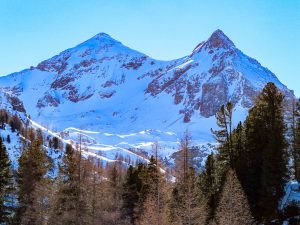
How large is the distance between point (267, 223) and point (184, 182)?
8137mm

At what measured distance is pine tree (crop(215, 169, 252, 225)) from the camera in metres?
42.0

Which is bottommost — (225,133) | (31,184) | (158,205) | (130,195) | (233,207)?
(233,207)

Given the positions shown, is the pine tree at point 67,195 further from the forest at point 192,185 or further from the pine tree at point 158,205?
the pine tree at point 158,205

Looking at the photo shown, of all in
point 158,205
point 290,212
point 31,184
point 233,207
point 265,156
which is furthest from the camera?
point 31,184

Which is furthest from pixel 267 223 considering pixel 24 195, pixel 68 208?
pixel 24 195

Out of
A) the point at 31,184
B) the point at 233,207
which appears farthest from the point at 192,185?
the point at 31,184

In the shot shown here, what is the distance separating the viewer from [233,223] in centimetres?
4188

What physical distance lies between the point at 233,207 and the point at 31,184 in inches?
743

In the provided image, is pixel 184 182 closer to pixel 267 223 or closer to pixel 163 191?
pixel 163 191

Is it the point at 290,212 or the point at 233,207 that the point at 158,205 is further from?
the point at 290,212

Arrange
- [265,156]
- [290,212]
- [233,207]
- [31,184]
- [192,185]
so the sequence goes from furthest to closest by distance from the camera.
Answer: [192,185], [31,184], [265,156], [290,212], [233,207]

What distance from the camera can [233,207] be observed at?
140 ft

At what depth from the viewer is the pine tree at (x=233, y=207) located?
42.0 m

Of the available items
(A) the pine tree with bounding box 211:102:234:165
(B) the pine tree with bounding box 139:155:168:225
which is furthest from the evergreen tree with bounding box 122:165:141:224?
(B) the pine tree with bounding box 139:155:168:225
